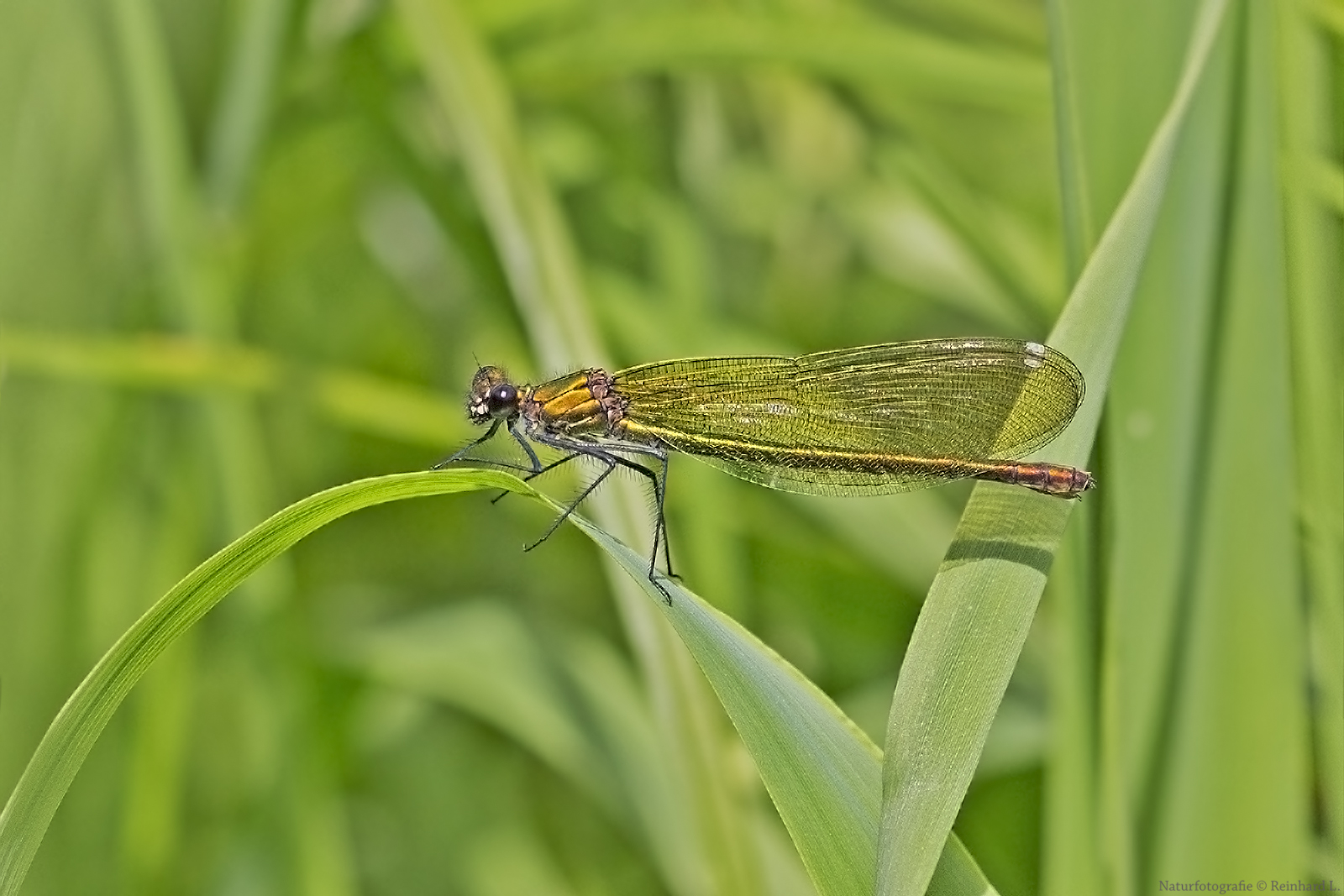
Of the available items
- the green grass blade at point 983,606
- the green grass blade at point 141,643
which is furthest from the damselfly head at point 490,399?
the green grass blade at point 983,606

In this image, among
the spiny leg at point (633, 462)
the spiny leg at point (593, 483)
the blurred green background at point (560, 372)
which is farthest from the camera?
the spiny leg at point (633, 462)

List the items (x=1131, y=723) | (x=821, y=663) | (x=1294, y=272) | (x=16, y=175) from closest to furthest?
(x=1131, y=723)
(x=1294, y=272)
(x=16, y=175)
(x=821, y=663)

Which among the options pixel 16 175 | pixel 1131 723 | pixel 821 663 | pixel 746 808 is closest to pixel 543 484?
pixel 821 663

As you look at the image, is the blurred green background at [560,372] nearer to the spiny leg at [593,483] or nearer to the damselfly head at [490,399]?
the damselfly head at [490,399]

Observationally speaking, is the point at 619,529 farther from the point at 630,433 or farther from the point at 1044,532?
the point at 1044,532

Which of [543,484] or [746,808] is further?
[543,484]

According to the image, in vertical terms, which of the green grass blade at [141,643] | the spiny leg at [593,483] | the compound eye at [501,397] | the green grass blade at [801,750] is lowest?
the green grass blade at [801,750]
